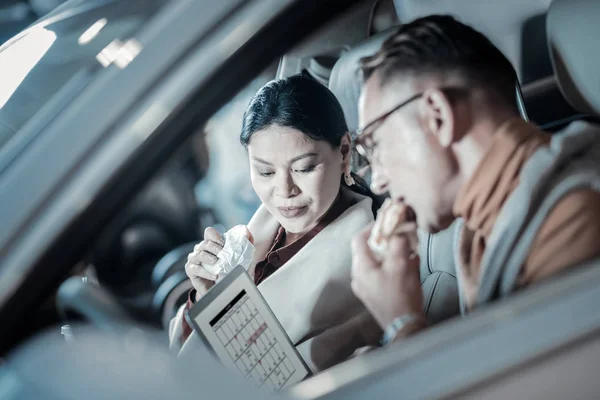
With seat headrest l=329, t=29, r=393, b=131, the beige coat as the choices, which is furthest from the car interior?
the beige coat

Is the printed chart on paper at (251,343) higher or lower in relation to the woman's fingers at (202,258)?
lower

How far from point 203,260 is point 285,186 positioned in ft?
0.79

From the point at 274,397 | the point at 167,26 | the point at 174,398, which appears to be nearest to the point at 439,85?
the point at 167,26

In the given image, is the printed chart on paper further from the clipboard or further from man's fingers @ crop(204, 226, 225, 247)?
man's fingers @ crop(204, 226, 225, 247)

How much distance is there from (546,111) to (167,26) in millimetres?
834

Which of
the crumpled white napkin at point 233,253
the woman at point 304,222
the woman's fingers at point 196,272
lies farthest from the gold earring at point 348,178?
the woman's fingers at point 196,272

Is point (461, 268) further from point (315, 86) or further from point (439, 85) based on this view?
point (315, 86)

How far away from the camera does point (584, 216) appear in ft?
4.09

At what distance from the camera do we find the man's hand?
1.32 meters

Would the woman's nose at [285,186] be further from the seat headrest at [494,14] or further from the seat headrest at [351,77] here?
the seat headrest at [494,14]

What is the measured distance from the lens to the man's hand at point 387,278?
1.32 m

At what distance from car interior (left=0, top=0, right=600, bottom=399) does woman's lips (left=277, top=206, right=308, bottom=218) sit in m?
0.07

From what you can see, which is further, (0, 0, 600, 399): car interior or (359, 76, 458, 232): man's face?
(359, 76, 458, 232): man's face

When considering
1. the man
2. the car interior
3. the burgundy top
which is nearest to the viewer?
the car interior
